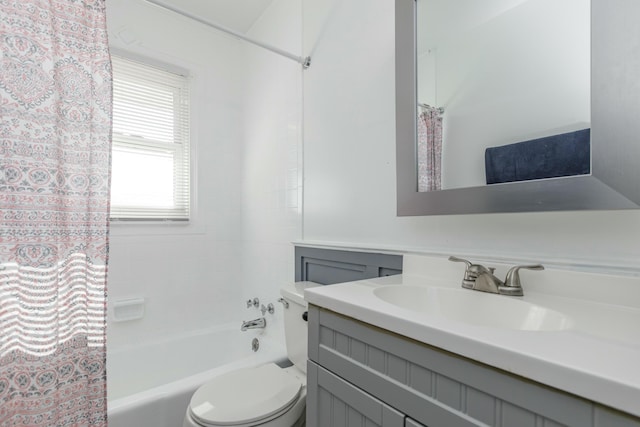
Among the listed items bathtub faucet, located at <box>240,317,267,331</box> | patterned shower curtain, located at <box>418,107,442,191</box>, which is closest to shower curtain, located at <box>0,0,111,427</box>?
bathtub faucet, located at <box>240,317,267,331</box>

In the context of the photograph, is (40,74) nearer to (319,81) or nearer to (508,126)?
(319,81)

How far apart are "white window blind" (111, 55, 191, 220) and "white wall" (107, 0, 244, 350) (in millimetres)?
86

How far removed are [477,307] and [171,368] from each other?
204cm

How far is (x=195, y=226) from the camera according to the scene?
236cm

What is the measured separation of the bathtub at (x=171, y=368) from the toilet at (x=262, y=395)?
23 centimetres

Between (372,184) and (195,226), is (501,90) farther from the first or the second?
(195,226)

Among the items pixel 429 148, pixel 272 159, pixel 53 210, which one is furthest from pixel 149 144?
pixel 429 148

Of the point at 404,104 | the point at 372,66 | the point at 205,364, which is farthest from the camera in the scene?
the point at 205,364

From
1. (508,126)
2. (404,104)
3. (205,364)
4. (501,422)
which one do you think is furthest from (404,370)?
(205,364)

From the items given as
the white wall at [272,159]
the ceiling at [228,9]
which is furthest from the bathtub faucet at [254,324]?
the ceiling at [228,9]

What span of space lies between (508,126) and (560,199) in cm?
27

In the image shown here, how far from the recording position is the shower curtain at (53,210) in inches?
41.3

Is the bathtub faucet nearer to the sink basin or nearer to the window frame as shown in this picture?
the window frame

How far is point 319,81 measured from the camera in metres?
1.73
